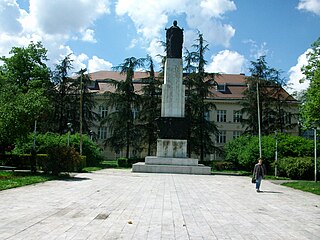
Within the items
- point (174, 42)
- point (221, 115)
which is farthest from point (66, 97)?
point (221, 115)

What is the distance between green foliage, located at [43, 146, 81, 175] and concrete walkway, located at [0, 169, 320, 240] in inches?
269

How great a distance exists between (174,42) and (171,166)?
11.0 m

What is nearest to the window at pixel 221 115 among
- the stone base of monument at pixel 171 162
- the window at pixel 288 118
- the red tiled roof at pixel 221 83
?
the red tiled roof at pixel 221 83

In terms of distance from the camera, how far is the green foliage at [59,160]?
63.4 feet

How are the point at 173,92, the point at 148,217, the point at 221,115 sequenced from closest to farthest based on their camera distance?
the point at 148,217 → the point at 173,92 → the point at 221,115

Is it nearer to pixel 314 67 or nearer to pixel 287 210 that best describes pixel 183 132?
pixel 314 67

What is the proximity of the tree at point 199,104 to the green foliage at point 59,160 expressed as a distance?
20215 millimetres

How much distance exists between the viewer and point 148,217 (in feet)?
27.2

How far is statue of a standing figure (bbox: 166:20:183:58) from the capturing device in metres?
29.8

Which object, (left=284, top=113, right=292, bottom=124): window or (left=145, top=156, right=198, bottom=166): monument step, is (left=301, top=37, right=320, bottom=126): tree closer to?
(left=145, top=156, right=198, bottom=166): monument step

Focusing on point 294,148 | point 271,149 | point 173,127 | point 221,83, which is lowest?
point 271,149

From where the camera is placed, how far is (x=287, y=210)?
10344 millimetres

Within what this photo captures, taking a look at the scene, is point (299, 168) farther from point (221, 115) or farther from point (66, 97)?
point (221, 115)

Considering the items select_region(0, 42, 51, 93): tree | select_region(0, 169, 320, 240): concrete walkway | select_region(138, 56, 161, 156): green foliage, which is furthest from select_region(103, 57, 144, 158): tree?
select_region(0, 169, 320, 240): concrete walkway
